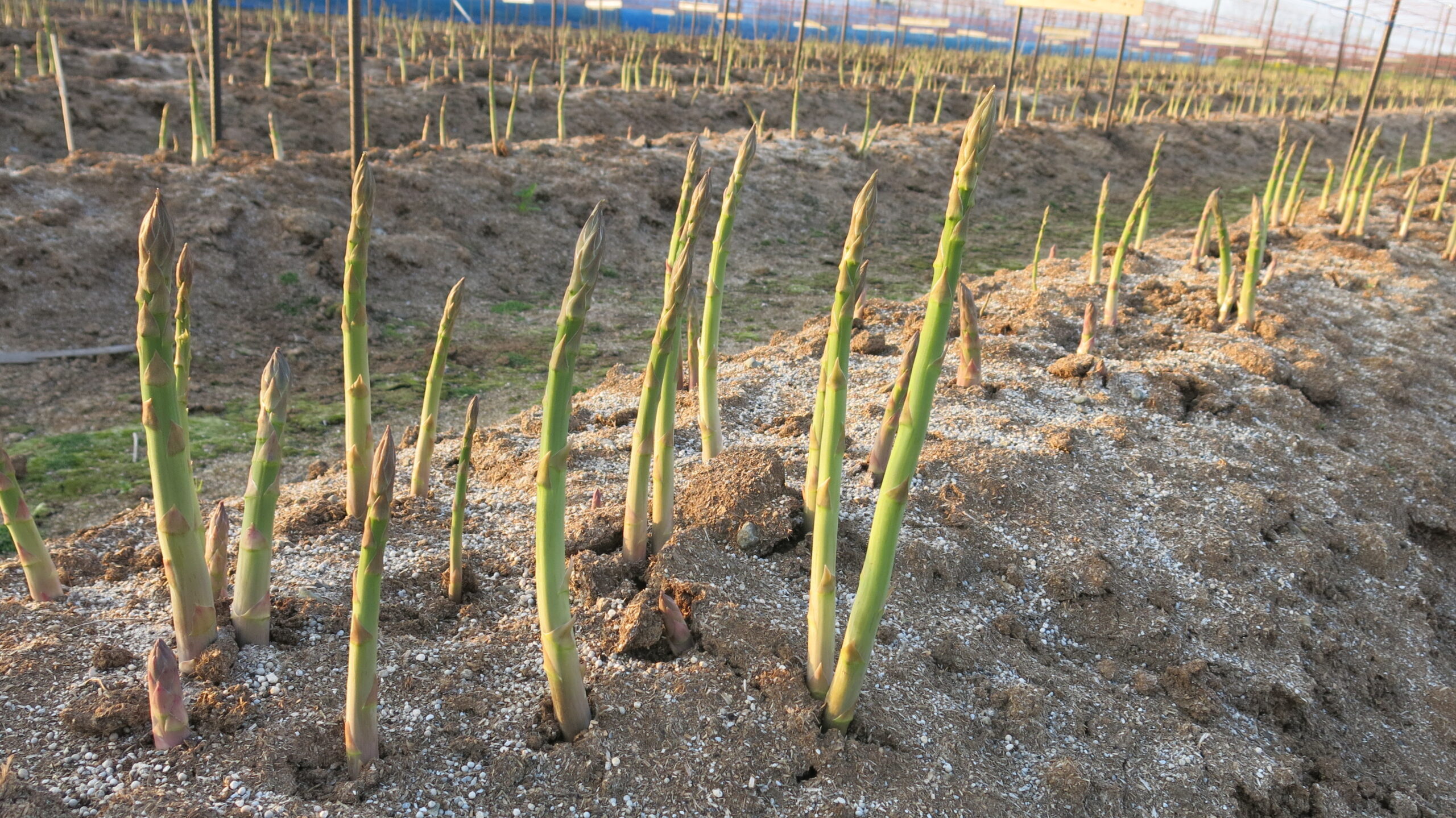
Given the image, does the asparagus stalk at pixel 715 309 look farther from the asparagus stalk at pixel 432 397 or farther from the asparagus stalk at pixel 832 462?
the asparagus stalk at pixel 432 397

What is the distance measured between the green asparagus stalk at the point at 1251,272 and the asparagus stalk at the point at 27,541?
21.3ft

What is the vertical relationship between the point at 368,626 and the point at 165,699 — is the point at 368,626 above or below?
above

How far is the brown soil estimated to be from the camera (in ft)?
7.11

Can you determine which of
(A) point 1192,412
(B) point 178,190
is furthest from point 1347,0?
(B) point 178,190

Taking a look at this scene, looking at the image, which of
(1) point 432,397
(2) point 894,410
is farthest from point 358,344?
(2) point 894,410

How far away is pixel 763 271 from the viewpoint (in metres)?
9.73

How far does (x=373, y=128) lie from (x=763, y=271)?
7.89 m

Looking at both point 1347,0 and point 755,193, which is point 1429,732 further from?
point 1347,0

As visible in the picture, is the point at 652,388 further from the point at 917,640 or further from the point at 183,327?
the point at 183,327

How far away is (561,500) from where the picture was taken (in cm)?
207

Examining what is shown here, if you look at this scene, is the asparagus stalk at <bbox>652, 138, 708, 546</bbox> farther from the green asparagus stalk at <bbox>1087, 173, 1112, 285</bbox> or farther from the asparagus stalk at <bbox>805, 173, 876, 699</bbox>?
the green asparagus stalk at <bbox>1087, 173, 1112, 285</bbox>

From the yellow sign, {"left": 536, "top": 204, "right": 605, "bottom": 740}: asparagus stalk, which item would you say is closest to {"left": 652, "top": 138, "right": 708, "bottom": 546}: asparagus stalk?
{"left": 536, "top": 204, "right": 605, "bottom": 740}: asparagus stalk

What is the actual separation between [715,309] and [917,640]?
1429 millimetres

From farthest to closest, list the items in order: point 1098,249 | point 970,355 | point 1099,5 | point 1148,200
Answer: point 1099,5
point 1148,200
point 1098,249
point 970,355
